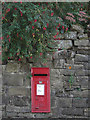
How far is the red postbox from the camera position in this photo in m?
4.71

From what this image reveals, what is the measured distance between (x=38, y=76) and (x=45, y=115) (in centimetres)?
94

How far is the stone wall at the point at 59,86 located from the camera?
478 centimetres

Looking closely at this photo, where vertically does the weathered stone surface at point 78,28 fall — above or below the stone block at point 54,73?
above

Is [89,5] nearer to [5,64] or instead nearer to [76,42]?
[76,42]

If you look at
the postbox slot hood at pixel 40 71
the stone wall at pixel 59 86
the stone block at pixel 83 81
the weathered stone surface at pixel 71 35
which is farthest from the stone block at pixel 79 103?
the weathered stone surface at pixel 71 35

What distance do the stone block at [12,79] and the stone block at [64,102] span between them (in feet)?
3.28

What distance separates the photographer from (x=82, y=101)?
4824 millimetres

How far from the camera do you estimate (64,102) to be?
4805mm

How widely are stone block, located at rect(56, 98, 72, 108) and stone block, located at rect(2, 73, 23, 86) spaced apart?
1.00 metres

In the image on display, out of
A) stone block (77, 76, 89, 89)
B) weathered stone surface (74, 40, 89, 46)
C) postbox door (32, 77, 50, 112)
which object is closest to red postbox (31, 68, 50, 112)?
postbox door (32, 77, 50, 112)

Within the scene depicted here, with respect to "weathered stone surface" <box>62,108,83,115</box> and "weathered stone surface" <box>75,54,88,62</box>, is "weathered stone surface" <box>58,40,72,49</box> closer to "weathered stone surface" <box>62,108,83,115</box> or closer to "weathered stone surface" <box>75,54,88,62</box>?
"weathered stone surface" <box>75,54,88,62</box>

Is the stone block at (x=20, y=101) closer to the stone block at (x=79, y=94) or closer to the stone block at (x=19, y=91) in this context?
the stone block at (x=19, y=91)

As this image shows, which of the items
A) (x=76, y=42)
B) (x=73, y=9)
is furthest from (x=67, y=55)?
(x=73, y=9)

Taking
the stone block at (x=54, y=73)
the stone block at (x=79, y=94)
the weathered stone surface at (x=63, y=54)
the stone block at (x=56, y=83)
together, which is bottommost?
the stone block at (x=79, y=94)
